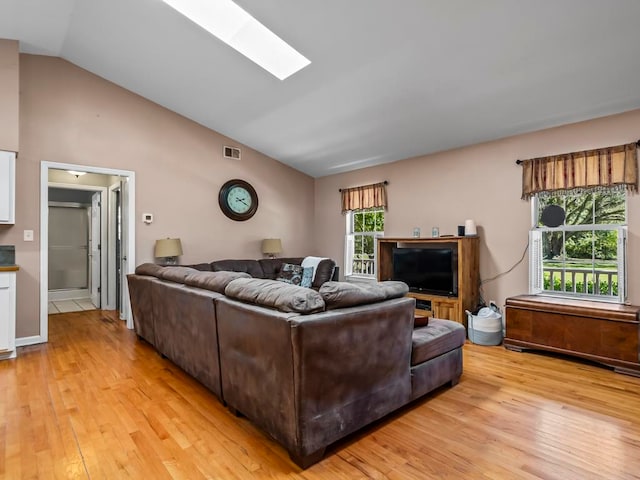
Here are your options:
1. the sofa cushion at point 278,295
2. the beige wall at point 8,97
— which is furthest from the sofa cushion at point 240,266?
the sofa cushion at point 278,295

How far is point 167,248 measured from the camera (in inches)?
181

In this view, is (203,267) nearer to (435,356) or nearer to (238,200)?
(238,200)

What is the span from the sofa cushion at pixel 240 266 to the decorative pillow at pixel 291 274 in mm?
306

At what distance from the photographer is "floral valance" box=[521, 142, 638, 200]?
3.30 metres

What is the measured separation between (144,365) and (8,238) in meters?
2.21

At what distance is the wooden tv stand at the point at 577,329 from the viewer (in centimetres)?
301

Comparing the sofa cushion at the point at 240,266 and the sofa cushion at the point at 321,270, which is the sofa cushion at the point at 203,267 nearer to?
the sofa cushion at the point at 240,266

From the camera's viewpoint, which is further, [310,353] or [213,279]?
[213,279]

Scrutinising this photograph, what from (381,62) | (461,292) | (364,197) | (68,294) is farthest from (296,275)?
(68,294)

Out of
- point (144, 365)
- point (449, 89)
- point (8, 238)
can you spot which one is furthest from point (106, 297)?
point (449, 89)

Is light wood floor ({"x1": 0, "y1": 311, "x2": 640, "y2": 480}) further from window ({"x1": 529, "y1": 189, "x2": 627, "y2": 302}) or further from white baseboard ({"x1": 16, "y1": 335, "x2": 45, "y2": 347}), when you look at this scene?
window ({"x1": 529, "y1": 189, "x2": 627, "y2": 302})

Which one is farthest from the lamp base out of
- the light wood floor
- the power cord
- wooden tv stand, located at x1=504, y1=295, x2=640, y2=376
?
wooden tv stand, located at x1=504, y1=295, x2=640, y2=376

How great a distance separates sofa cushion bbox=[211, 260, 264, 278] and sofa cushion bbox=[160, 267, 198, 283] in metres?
1.54

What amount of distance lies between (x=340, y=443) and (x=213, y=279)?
1345 mm
